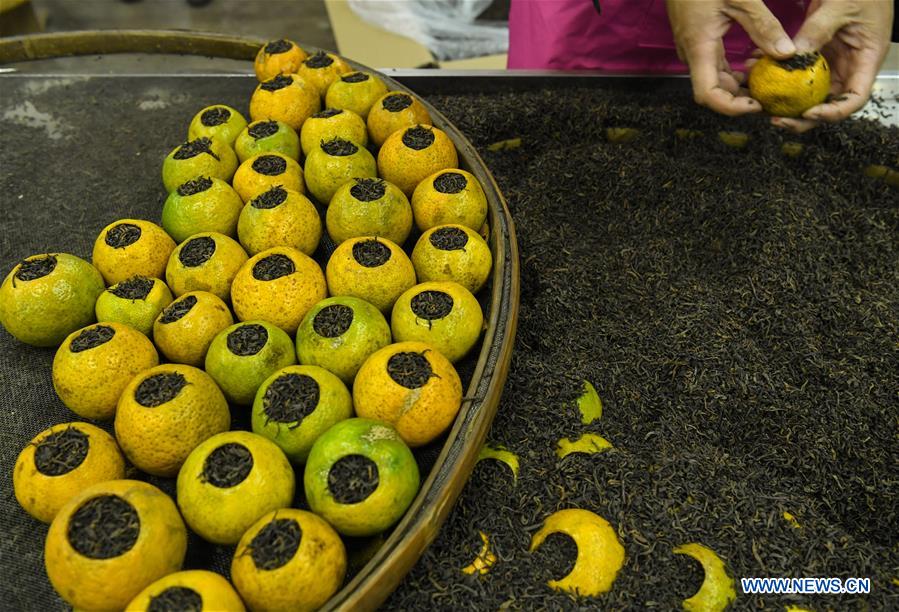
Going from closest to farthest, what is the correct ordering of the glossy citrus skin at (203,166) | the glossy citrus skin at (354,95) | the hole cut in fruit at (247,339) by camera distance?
the hole cut in fruit at (247,339), the glossy citrus skin at (203,166), the glossy citrus skin at (354,95)

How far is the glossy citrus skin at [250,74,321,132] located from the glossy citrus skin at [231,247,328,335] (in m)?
0.66

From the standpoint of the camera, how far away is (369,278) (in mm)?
1422

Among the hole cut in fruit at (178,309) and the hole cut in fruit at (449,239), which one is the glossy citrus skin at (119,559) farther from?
the hole cut in fruit at (449,239)

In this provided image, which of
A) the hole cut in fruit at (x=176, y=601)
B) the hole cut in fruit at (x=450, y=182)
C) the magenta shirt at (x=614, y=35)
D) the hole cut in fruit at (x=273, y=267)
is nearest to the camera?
the hole cut in fruit at (x=176, y=601)

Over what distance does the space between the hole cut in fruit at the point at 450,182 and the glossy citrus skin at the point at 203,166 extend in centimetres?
61

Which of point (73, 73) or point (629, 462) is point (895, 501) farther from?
point (73, 73)

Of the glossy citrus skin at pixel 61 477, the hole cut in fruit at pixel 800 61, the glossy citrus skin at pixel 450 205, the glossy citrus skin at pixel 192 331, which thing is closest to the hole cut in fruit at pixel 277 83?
the glossy citrus skin at pixel 450 205

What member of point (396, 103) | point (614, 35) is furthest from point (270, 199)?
point (614, 35)

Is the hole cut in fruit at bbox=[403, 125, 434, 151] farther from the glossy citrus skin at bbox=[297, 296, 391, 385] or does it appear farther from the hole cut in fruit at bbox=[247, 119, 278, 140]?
the glossy citrus skin at bbox=[297, 296, 391, 385]

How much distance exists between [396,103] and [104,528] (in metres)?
1.33

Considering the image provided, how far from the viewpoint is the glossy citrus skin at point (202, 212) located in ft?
5.22

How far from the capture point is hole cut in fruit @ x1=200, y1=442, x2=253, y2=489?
109 centimetres

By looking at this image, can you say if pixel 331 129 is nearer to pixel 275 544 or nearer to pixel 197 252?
pixel 197 252

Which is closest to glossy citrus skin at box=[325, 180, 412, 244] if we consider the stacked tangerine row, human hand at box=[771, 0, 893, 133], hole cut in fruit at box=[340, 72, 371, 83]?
the stacked tangerine row
